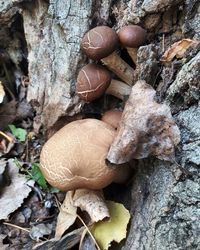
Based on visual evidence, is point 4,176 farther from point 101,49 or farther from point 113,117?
point 101,49

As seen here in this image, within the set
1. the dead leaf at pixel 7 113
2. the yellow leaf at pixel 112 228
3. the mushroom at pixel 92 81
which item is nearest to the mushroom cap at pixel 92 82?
the mushroom at pixel 92 81

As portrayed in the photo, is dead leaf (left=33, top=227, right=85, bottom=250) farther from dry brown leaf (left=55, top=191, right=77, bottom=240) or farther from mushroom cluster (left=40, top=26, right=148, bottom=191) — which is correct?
mushroom cluster (left=40, top=26, right=148, bottom=191)

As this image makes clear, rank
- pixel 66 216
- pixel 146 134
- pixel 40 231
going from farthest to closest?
pixel 40 231 → pixel 66 216 → pixel 146 134

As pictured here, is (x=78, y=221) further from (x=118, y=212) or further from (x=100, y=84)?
(x=100, y=84)

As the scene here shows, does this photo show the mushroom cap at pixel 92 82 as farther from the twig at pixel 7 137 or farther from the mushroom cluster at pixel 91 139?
the twig at pixel 7 137

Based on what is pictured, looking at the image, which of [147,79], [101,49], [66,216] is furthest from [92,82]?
[66,216]

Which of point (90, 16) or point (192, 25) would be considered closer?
point (192, 25)

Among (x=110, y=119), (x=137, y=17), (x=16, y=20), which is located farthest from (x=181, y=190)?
(x=16, y=20)
